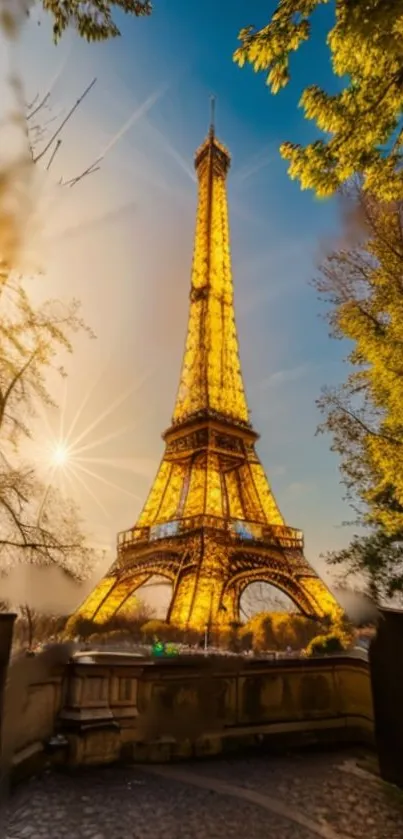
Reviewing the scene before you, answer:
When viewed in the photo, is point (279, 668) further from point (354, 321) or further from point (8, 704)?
point (354, 321)

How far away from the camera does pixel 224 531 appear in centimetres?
2195

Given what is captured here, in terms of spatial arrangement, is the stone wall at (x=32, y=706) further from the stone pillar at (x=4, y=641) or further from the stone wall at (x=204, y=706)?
the stone pillar at (x=4, y=641)

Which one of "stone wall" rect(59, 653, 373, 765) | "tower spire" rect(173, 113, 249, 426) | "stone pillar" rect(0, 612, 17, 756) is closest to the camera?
"stone pillar" rect(0, 612, 17, 756)

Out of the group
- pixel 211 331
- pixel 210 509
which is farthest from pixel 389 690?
pixel 211 331

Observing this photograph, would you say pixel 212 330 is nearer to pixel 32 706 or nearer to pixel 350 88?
pixel 350 88

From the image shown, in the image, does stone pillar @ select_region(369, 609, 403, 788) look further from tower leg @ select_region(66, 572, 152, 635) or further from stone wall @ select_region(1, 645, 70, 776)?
tower leg @ select_region(66, 572, 152, 635)

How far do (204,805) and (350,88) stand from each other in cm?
767

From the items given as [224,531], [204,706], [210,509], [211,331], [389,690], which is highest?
[211,331]

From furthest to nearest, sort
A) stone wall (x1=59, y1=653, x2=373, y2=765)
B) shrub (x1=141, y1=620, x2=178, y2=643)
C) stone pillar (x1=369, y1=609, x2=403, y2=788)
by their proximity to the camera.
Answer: shrub (x1=141, y1=620, x2=178, y2=643), stone wall (x1=59, y1=653, x2=373, y2=765), stone pillar (x1=369, y1=609, x2=403, y2=788)

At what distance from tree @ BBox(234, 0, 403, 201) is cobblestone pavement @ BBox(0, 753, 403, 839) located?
253 inches

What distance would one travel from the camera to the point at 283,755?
7137mm

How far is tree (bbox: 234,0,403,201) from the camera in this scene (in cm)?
373

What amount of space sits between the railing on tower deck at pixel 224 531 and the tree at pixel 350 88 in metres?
18.2

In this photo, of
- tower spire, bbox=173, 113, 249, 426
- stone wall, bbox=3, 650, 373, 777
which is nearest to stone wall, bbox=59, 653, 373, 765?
stone wall, bbox=3, 650, 373, 777
